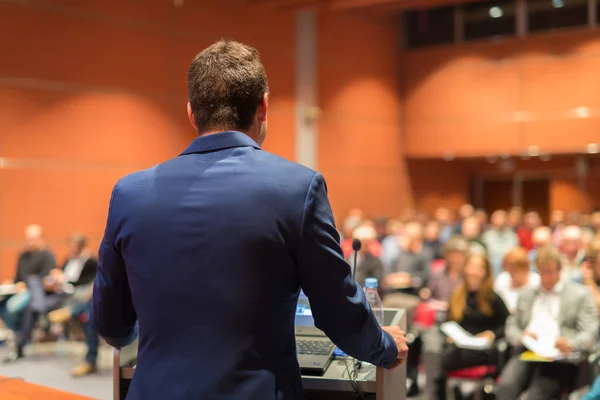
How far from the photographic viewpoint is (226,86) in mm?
1346

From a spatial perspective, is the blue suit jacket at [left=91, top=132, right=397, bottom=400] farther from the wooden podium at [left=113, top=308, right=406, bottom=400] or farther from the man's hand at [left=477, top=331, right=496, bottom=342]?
the man's hand at [left=477, top=331, right=496, bottom=342]

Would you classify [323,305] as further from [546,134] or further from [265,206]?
[546,134]

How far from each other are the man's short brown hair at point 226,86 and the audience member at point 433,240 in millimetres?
6838

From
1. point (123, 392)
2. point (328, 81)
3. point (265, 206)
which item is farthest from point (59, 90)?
point (265, 206)

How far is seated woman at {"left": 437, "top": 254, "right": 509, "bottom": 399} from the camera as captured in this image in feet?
14.2

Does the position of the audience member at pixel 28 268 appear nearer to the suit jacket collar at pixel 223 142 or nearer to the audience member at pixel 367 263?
the audience member at pixel 367 263

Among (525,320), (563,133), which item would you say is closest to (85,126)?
(525,320)

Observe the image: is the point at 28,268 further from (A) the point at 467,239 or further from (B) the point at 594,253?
(B) the point at 594,253

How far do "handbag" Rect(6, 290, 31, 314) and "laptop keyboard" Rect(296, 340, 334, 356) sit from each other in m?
5.46

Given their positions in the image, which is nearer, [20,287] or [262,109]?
[262,109]

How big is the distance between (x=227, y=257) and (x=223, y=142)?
250 mm

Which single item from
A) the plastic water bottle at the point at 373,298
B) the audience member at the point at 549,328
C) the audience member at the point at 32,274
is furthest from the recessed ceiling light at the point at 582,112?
the plastic water bottle at the point at 373,298

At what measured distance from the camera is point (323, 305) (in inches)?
52.6

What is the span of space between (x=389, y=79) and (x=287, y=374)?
1215 cm
